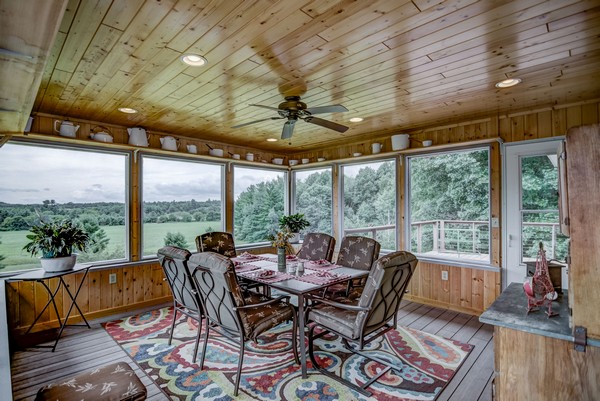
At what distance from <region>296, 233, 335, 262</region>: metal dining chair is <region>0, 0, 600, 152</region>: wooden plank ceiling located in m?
1.71

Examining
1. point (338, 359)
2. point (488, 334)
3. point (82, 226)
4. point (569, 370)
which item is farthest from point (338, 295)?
point (82, 226)

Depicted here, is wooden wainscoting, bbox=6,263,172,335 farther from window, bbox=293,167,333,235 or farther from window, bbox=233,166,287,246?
window, bbox=293,167,333,235

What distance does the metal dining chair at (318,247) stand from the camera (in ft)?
13.7

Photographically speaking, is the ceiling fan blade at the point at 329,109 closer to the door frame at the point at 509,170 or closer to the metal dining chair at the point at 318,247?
the metal dining chair at the point at 318,247

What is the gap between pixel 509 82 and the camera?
9.36 ft

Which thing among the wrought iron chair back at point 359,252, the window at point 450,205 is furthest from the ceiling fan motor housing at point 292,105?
the window at point 450,205

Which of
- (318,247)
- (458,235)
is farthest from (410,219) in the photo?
(318,247)

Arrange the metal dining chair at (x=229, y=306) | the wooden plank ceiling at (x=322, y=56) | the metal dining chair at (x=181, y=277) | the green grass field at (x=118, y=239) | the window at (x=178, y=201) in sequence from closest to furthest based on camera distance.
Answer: the wooden plank ceiling at (x=322, y=56) → the metal dining chair at (x=229, y=306) → the metal dining chair at (x=181, y=277) → the green grass field at (x=118, y=239) → the window at (x=178, y=201)

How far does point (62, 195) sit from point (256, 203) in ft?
10.1

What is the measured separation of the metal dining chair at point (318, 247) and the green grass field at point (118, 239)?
6.14 feet

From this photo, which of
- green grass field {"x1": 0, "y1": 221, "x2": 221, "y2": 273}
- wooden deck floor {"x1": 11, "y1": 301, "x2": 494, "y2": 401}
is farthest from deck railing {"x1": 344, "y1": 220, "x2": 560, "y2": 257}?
green grass field {"x1": 0, "y1": 221, "x2": 221, "y2": 273}

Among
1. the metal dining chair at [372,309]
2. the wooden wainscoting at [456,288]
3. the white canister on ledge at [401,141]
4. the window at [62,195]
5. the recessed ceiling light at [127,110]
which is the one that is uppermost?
the recessed ceiling light at [127,110]

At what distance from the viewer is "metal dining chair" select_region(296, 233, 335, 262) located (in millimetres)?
4168

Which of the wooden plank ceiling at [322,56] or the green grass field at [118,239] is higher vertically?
the wooden plank ceiling at [322,56]
